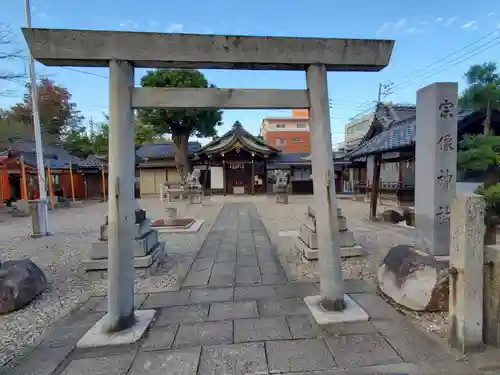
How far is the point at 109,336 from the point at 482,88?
9532mm

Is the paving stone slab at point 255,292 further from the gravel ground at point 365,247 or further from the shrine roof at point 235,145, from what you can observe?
the shrine roof at point 235,145

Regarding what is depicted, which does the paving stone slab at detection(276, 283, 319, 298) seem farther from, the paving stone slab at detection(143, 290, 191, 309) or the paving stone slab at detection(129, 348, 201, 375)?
the paving stone slab at detection(129, 348, 201, 375)

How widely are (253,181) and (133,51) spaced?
18.9 metres

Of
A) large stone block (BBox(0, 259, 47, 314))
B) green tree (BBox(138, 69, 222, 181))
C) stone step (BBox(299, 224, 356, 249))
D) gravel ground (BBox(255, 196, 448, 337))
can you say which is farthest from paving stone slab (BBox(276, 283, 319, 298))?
green tree (BBox(138, 69, 222, 181))

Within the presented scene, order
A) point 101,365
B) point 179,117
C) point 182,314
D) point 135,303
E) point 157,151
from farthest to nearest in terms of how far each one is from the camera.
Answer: point 157,151, point 179,117, point 135,303, point 182,314, point 101,365

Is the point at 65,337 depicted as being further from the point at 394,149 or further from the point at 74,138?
the point at 74,138

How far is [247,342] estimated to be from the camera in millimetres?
2562

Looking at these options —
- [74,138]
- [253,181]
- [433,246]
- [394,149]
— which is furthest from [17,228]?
[74,138]

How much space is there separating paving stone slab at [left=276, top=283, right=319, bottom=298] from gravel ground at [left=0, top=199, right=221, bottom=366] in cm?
Result: 163

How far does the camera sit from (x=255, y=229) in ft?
27.5

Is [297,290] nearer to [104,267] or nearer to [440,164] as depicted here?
[440,164]

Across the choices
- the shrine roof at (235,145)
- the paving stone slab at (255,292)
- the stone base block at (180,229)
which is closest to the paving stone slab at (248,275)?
the paving stone slab at (255,292)

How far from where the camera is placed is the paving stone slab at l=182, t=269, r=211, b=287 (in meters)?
4.15

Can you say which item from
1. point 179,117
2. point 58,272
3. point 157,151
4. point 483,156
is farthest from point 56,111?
point 483,156
